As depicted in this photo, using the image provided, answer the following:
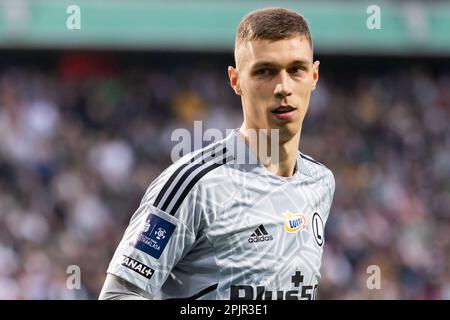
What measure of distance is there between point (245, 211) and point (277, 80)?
53 cm

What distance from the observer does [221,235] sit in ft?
11.3

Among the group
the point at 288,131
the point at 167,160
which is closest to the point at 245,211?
the point at 288,131

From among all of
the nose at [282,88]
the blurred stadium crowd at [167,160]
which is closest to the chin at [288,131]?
the nose at [282,88]

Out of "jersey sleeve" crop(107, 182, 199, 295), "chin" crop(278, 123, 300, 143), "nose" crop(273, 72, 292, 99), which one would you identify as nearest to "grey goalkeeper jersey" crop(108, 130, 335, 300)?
"jersey sleeve" crop(107, 182, 199, 295)

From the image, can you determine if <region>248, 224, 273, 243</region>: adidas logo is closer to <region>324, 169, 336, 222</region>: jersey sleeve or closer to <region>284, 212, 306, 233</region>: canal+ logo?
<region>284, 212, 306, 233</region>: canal+ logo

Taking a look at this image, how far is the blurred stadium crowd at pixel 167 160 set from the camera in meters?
11.5

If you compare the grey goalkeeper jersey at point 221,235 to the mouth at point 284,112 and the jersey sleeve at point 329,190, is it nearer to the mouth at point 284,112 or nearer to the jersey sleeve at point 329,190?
the mouth at point 284,112

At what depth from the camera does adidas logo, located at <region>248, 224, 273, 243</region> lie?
11.6 feet

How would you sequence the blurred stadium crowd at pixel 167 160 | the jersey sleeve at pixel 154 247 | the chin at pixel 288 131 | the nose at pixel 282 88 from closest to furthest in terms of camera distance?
the jersey sleeve at pixel 154 247 → the nose at pixel 282 88 → the chin at pixel 288 131 → the blurred stadium crowd at pixel 167 160

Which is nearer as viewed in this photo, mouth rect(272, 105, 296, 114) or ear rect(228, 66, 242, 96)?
mouth rect(272, 105, 296, 114)

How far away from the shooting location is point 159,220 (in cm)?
334

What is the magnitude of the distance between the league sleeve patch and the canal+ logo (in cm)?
55

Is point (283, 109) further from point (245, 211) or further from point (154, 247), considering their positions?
point (154, 247)

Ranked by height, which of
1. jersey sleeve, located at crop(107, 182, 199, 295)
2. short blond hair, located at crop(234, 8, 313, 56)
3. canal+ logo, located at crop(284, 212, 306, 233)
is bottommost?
jersey sleeve, located at crop(107, 182, 199, 295)
